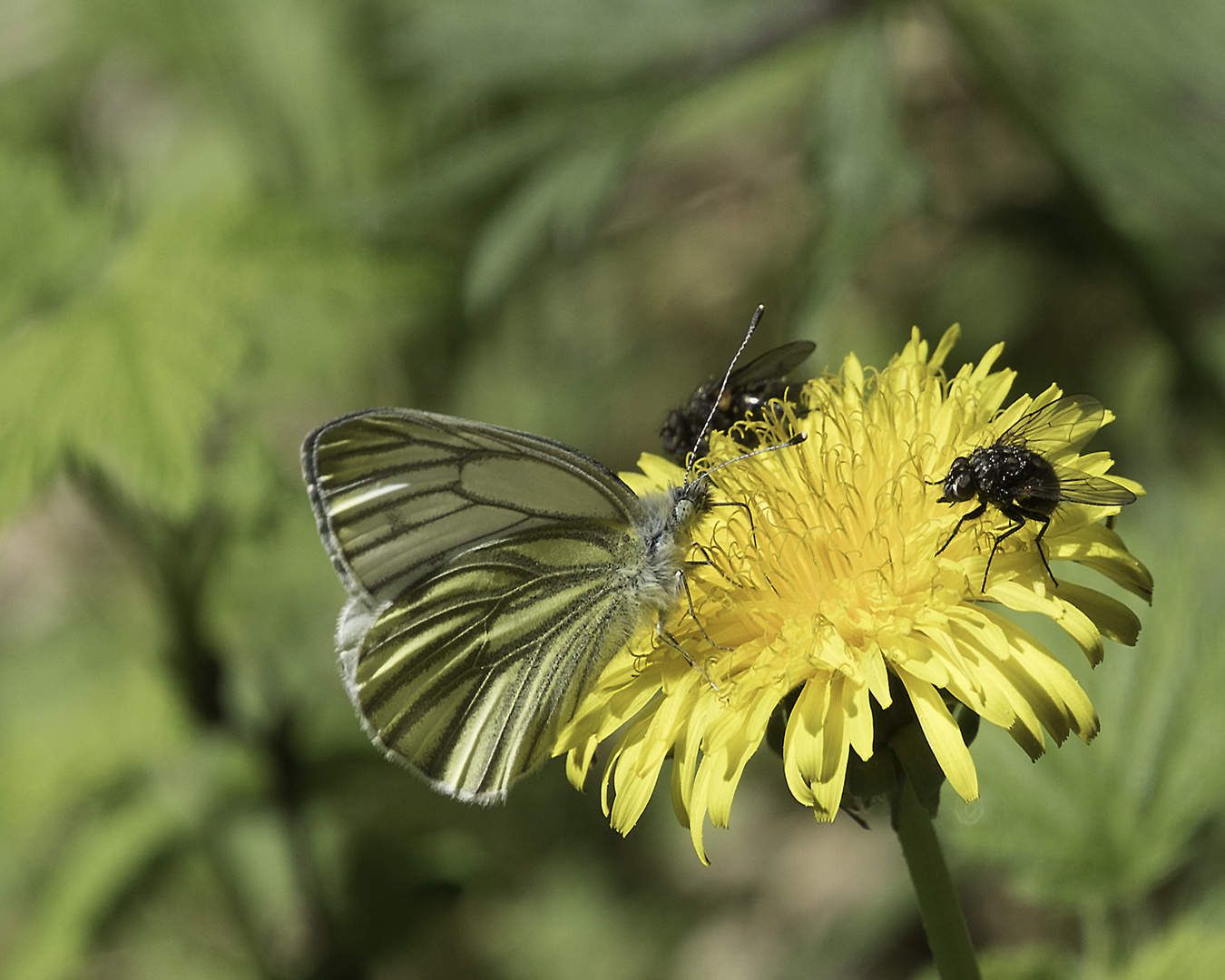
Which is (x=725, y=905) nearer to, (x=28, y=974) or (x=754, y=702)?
(x=28, y=974)

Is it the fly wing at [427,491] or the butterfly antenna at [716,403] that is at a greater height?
the fly wing at [427,491]

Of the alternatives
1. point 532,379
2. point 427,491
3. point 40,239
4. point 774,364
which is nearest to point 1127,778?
point 774,364

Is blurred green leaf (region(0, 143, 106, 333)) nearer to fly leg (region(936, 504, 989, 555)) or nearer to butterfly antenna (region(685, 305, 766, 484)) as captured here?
butterfly antenna (region(685, 305, 766, 484))

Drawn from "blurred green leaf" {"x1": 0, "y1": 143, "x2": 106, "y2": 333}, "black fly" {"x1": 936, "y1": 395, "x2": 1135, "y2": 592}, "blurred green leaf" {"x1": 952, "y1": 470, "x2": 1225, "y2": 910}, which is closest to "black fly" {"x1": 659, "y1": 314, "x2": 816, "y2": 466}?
"black fly" {"x1": 936, "y1": 395, "x2": 1135, "y2": 592}

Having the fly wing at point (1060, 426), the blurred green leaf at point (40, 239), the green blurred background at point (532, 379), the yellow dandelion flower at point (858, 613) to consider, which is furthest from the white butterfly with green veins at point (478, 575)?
the blurred green leaf at point (40, 239)

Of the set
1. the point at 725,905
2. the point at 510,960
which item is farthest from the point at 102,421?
the point at 725,905

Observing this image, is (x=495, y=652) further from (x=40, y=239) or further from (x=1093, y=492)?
(x=40, y=239)

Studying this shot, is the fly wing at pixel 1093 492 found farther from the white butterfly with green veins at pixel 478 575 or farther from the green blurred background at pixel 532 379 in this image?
the green blurred background at pixel 532 379
